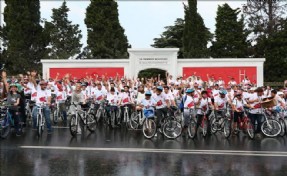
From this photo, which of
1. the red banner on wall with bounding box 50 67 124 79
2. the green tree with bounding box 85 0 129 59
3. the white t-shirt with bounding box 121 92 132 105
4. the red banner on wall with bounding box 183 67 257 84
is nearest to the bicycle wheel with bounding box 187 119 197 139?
the white t-shirt with bounding box 121 92 132 105

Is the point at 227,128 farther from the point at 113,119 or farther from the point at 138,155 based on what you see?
the point at 113,119

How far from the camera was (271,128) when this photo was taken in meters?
14.6

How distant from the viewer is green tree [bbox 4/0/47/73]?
3981cm

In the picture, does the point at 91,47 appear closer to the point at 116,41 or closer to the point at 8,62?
the point at 116,41

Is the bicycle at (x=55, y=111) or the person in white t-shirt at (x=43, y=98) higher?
the person in white t-shirt at (x=43, y=98)

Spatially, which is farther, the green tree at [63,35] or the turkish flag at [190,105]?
the green tree at [63,35]

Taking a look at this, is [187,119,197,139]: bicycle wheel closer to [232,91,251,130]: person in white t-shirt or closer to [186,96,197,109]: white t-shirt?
[186,96,197,109]: white t-shirt

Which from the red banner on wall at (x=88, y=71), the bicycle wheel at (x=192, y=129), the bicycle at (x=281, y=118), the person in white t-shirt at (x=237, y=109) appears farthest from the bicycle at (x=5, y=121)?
the red banner on wall at (x=88, y=71)

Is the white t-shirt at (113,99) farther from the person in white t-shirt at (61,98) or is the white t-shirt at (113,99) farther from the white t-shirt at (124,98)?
the person in white t-shirt at (61,98)

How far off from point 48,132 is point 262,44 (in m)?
31.2

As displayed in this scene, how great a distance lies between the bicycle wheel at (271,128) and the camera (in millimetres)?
14531

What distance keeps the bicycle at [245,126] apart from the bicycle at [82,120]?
576cm

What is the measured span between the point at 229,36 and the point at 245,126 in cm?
3048

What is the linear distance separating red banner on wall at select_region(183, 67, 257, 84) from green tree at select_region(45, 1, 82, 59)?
762 inches
